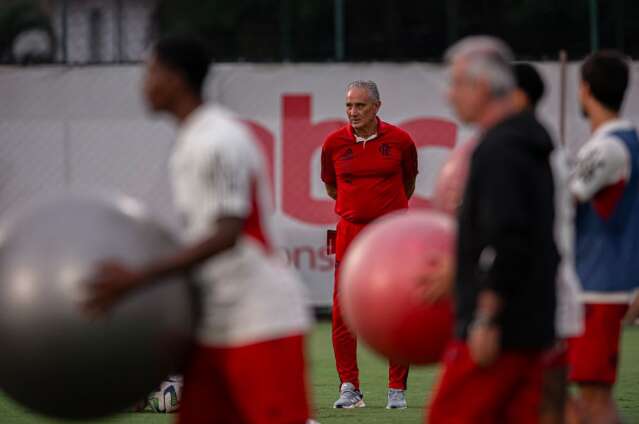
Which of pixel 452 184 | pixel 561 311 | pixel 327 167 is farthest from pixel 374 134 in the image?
pixel 561 311

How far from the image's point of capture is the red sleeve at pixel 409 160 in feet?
36.9

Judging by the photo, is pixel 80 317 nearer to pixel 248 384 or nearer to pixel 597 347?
pixel 248 384

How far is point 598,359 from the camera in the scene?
7.06 m

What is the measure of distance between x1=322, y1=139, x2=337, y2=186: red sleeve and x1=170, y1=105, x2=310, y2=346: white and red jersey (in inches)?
232

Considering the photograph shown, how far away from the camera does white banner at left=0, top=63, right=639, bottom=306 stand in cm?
1667

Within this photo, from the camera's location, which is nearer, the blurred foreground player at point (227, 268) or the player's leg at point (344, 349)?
the blurred foreground player at point (227, 268)

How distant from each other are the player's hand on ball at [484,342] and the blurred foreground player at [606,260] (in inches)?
74.0

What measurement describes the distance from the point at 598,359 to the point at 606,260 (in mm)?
439

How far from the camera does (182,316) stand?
5.33 m

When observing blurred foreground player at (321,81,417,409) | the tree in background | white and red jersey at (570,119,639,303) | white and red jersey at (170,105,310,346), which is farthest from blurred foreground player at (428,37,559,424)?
the tree in background

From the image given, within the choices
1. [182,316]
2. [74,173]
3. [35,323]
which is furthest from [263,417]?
[74,173]

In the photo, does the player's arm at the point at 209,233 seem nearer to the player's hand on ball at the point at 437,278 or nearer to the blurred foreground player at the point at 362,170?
the player's hand on ball at the point at 437,278

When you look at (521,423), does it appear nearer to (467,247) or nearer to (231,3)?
(467,247)

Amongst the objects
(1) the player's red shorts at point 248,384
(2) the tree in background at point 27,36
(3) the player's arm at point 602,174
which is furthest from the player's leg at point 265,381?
(2) the tree in background at point 27,36
